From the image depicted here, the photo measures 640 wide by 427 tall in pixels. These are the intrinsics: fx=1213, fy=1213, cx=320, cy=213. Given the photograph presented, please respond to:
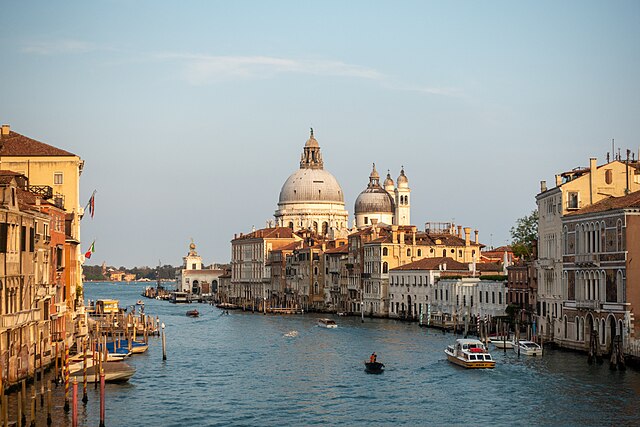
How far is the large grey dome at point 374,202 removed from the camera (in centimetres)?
12719

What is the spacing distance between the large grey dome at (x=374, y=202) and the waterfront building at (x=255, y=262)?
8441 mm

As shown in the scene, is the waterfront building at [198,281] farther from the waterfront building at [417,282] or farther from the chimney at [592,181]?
the chimney at [592,181]

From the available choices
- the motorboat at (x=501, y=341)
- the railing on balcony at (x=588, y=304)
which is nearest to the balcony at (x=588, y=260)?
the railing on balcony at (x=588, y=304)

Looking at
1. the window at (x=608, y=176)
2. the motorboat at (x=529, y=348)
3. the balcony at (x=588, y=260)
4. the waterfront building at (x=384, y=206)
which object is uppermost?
the waterfront building at (x=384, y=206)

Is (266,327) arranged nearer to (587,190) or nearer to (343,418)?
(587,190)

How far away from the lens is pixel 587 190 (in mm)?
47750

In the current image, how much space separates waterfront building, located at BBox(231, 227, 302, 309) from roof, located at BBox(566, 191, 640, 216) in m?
69.8

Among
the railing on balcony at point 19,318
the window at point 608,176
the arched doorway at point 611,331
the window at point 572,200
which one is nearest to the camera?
the railing on balcony at point 19,318

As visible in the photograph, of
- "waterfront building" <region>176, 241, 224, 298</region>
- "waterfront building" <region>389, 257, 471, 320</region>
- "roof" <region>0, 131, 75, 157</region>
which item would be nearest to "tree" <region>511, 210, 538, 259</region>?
"waterfront building" <region>389, 257, 471, 320</region>

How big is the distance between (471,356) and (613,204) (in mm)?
7406

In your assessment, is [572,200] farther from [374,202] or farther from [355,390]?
[374,202]

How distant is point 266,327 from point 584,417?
145 feet

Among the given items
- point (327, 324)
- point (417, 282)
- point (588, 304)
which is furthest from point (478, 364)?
point (417, 282)

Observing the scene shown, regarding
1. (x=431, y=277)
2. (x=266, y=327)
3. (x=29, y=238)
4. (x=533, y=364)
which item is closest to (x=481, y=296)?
(x=431, y=277)
